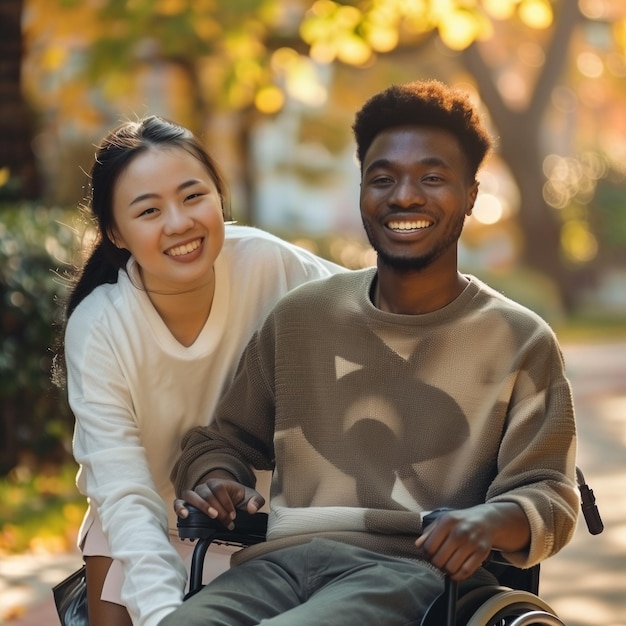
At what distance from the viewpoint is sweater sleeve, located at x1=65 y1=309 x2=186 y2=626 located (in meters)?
3.01

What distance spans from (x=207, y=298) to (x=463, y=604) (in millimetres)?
1225

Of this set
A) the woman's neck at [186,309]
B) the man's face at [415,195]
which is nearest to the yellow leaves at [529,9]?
the woman's neck at [186,309]

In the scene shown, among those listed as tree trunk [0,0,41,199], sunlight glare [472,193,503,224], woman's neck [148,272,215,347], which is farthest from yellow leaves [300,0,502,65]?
sunlight glare [472,193,503,224]

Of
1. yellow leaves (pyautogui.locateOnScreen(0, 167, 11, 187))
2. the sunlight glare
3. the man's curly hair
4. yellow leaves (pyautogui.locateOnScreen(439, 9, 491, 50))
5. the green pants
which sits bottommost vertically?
the green pants

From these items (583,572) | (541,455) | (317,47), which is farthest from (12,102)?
(541,455)

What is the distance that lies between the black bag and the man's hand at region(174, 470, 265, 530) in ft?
1.57

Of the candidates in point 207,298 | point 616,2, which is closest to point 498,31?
point 616,2

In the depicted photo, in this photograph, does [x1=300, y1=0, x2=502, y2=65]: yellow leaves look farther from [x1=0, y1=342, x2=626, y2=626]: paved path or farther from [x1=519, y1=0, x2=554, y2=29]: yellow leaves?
[x1=0, y1=342, x2=626, y2=626]: paved path

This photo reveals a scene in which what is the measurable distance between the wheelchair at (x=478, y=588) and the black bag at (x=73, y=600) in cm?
41

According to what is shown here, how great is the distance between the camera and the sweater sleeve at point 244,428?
3.36 meters

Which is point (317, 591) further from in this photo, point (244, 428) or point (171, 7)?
point (171, 7)

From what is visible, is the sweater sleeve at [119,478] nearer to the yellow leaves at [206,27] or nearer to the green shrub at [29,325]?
the green shrub at [29,325]

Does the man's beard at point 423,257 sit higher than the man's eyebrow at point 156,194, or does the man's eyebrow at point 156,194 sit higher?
the man's eyebrow at point 156,194

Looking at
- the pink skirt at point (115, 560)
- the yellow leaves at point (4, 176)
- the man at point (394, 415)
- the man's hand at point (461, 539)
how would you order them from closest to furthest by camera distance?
the man's hand at point (461, 539), the man at point (394, 415), the pink skirt at point (115, 560), the yellow leaves at point (4, 176)
